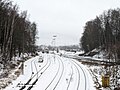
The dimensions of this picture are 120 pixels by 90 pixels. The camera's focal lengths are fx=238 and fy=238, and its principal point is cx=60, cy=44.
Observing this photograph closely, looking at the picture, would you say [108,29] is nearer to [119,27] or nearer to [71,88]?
[119,27]

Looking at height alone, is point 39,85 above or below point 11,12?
below

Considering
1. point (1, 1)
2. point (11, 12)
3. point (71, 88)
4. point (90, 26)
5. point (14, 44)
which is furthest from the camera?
point (90, 26)

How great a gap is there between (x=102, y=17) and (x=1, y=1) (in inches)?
2398

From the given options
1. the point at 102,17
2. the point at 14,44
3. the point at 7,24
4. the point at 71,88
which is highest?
the point at 102,17

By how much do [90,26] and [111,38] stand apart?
1781cm

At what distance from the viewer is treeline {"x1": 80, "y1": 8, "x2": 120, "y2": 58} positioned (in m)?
83.1

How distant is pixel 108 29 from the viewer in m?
84.4

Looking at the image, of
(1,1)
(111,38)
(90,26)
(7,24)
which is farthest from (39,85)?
(90,26)

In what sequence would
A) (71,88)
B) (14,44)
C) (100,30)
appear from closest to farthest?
(71,88) → (14,44) → (100,30)

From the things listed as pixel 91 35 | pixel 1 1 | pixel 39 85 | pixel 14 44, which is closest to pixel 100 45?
pixel 91 35

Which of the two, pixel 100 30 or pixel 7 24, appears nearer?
pixel 7 24

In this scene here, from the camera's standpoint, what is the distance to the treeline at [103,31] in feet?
273

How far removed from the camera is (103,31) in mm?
87562

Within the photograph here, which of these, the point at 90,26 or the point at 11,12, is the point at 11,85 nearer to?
the point at 11,12
